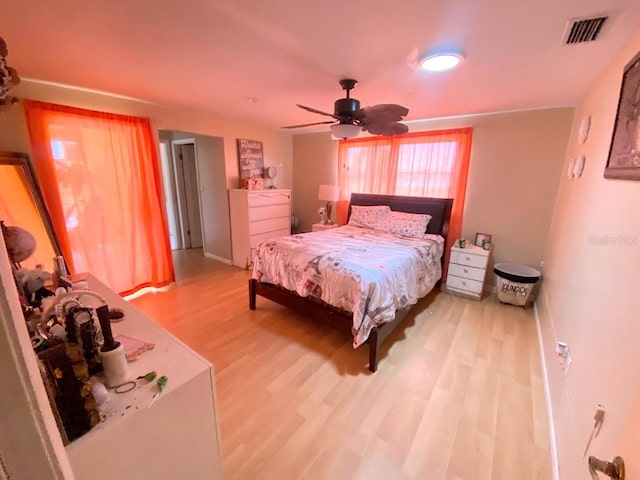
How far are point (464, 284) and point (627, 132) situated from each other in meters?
2.33

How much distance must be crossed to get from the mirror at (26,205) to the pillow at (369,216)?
337 cm

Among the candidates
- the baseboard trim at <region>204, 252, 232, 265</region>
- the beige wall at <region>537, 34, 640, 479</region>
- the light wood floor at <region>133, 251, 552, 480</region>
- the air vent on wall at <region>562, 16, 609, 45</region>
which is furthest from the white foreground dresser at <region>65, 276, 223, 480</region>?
the baseboard trim at <region>204, 252, 232, 265</region>

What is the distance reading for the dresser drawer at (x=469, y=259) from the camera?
3148 millimetres

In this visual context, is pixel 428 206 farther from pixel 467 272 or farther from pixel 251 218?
pixel 251 218

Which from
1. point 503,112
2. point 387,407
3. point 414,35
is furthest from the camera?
point 503,112

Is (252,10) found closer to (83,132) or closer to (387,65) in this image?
(387,65)

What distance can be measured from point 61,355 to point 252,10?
1.61m

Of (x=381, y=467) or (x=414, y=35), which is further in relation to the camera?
(x=414, y=35)

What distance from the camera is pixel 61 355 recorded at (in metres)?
0.72

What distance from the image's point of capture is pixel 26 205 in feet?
7.43

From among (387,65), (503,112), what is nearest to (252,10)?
(387,65)

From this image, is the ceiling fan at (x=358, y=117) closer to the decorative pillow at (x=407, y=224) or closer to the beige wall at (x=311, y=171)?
the decorative pillow at (x=407, y=224)

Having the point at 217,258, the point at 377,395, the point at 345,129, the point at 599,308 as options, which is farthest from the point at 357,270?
the point at 217,258

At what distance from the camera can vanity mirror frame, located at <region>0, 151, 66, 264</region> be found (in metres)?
2.25
